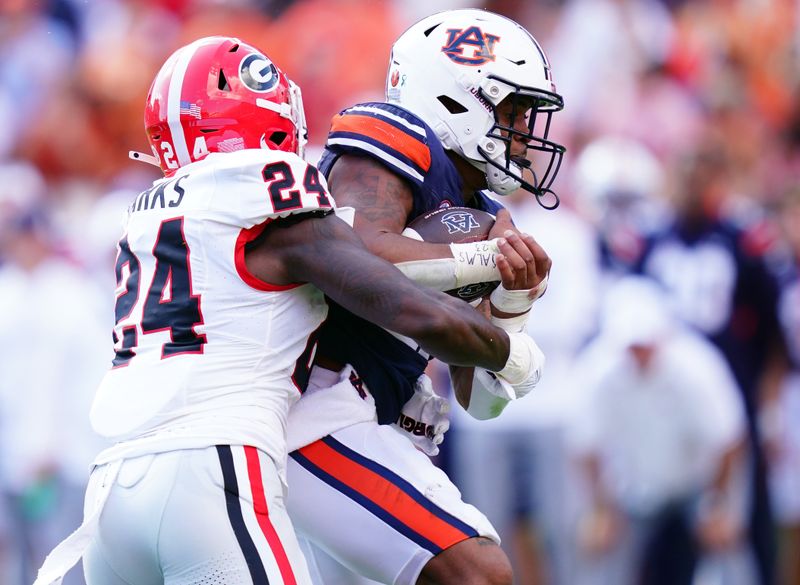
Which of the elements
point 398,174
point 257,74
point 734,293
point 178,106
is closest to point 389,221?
point 398,174

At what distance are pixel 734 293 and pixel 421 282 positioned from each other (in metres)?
4.83

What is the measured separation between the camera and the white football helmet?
13.5 feet

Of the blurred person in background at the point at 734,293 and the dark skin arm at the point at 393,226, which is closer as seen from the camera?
the dark skin arm at the point at 393,226

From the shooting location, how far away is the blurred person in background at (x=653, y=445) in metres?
7.78

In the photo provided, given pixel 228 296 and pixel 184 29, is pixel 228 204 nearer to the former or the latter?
pixel 228 296

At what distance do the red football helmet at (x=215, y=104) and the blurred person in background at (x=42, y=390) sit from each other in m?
4.59

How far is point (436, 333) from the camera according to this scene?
3.41 meters

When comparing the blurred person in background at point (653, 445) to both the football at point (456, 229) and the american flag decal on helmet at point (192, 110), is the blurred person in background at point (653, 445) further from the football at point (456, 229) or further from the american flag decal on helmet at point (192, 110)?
the american flag decal on helmet at point (192, 110)

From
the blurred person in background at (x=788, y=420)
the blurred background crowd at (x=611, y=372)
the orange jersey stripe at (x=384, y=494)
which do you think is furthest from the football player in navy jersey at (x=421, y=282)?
the blurred person in background at (x=788, y=420)

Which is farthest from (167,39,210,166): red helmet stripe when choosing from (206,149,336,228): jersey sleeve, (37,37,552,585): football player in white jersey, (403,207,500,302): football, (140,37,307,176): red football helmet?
(403,207,500,302): football

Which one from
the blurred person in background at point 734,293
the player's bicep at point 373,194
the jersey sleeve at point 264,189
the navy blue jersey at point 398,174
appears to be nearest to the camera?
the jersey sleeve at point 264,189

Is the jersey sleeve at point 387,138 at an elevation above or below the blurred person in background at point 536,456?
above

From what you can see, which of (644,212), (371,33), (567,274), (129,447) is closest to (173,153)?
(129,447)

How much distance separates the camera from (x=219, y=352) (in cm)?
343
